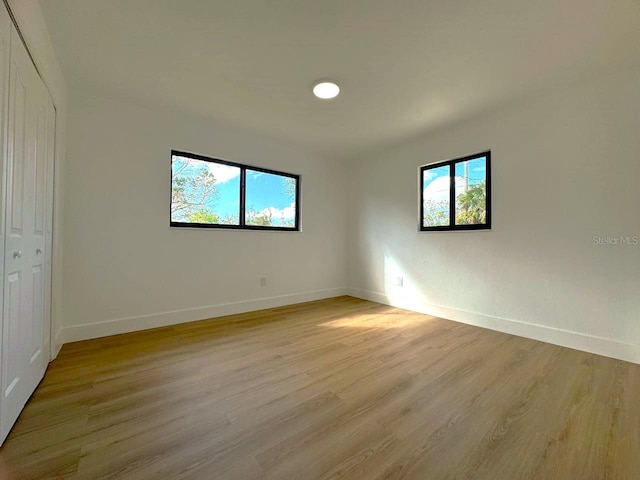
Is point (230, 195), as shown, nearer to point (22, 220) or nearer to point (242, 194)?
point (242, 194)

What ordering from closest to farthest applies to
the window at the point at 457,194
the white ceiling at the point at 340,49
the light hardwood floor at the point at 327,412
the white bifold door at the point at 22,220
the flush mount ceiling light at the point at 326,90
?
the light hardwood floor at the point at 327,412
the white bifold door at the point at 22,220
the white ceiling at the point at 340,49
the flush mount ceiling light at the point at 326,90
the window at the point at 457,194

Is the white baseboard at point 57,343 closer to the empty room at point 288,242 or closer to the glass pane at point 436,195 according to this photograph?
the empty room at point 288,242

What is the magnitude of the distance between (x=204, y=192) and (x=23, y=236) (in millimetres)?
1858

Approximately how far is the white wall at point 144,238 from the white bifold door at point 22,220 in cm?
63

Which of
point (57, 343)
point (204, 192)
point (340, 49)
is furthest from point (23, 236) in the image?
point (340, 49)

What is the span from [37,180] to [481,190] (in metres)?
3.91

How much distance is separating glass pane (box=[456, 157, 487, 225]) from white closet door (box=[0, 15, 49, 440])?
3.77 metres

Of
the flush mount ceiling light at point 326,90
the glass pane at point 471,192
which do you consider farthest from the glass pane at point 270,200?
the glass pane at point 471,192

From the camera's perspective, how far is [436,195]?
3.41 m

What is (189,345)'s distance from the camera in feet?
7.68

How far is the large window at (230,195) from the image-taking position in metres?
3.03

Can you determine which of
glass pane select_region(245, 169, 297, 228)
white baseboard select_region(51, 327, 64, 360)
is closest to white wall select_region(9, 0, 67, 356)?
white baseboard select_region(51, 327, 64, 360)

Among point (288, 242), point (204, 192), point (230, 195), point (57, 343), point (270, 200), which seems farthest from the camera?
point (288, 242)

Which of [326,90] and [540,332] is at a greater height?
[326,90]
